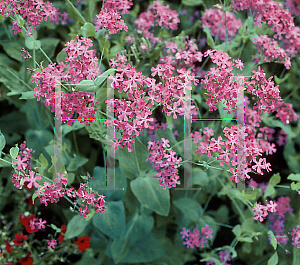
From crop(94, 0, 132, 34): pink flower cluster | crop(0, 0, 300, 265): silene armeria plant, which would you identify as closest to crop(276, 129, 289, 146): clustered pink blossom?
crop(0, 0, 300, 265): silene armeria plant

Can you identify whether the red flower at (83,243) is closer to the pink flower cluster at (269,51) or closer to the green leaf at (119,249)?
the green leaf at (119,249)

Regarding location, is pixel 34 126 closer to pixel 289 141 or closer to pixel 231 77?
pixel 231 77

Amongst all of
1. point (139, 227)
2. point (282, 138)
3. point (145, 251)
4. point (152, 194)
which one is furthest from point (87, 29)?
point (282, 138)

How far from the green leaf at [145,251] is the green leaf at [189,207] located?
146 millimetres

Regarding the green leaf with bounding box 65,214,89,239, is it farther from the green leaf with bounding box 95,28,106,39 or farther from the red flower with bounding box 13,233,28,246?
the green leaf with bounding box 95,28,106,39

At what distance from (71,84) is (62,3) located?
0.62m

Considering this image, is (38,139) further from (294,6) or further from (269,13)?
(294,6)

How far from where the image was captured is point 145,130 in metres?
0.90

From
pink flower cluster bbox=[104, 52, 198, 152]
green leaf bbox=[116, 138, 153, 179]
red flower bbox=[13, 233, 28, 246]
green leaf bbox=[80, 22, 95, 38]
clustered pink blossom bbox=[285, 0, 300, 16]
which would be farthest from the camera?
clustered pink blossom bbox=[285, 0, 300, 16]

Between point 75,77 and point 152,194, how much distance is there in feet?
1.29

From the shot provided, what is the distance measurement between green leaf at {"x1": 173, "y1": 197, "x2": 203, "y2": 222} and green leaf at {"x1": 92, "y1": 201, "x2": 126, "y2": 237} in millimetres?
208

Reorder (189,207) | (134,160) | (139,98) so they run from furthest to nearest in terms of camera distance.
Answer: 1. (189,207)
2. (134,160)
3. (139,98)

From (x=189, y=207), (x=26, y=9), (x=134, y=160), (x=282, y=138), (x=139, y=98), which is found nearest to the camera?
(x=139, y=98)

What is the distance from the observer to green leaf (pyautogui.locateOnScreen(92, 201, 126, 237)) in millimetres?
850
